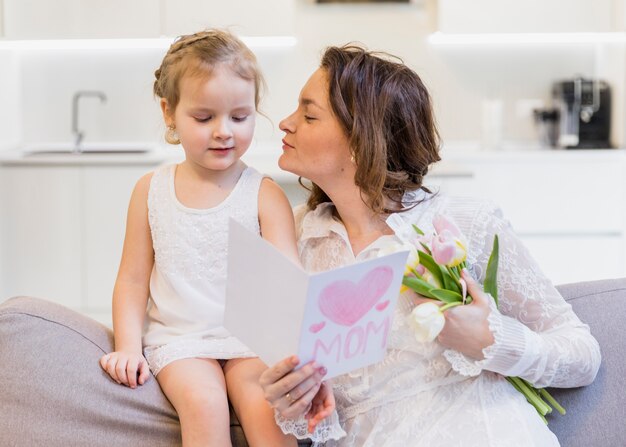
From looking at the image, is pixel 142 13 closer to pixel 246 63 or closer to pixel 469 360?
pixel 246 63

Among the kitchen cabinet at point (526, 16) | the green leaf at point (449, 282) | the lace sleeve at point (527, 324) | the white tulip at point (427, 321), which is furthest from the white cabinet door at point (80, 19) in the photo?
the white tulip at point (427, 321)

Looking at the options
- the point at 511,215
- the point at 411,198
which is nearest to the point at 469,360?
the point at 411,198

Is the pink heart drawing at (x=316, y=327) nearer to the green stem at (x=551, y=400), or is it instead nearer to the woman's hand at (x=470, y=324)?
the woman's hand at (x=470, y=324)

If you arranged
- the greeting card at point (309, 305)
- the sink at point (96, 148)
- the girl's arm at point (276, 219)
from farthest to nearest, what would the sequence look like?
1. the sink at point (96, 148)
2. the girl's arm at point (276, 219)
3. the greeting card at point (309, 305)

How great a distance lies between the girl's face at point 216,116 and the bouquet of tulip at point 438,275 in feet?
1.37

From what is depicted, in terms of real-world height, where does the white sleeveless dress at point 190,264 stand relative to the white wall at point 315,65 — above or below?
below

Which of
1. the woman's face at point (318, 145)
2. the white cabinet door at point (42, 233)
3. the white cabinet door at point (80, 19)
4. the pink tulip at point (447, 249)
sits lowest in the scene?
the white cabinet door at point (42, 233)

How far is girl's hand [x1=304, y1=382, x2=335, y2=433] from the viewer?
154cm

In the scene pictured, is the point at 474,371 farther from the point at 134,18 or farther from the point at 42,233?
the point at 134,18

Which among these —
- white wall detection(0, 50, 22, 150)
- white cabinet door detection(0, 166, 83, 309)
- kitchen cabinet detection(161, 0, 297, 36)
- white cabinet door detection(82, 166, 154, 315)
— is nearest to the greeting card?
white cabinet door detection(82, 166, 154, 315)

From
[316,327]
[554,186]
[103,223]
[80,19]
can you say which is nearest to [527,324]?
[316,327]

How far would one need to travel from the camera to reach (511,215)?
4309 millimetres

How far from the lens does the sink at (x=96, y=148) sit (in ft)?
14.9

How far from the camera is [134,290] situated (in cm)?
187
